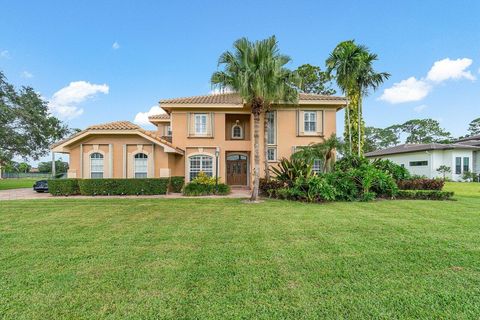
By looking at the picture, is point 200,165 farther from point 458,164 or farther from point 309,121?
point 458,164

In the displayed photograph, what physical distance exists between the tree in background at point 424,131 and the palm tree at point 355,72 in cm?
4650

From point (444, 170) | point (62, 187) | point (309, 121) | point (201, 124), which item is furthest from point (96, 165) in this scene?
point (444, 170)

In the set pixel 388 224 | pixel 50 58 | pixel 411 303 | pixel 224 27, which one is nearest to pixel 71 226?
pixel 411 303

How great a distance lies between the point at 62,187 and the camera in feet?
45.8

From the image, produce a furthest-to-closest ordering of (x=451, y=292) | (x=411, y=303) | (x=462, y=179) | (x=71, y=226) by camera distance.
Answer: (x=462, y=179) < (x=71, y=226) < (x=451, y=292) < (x=411, y=303)

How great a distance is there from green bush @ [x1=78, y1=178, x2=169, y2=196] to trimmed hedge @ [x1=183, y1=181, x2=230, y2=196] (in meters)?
1.74

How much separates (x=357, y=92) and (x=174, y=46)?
588 inches

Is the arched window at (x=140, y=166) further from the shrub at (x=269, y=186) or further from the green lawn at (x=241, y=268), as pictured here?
the shrub at (x=269, y=186)

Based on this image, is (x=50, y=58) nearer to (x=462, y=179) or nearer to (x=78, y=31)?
(x=78, y=31)

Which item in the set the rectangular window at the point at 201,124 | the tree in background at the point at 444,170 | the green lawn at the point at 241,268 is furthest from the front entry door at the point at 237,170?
the tree in background at the point at 444,170

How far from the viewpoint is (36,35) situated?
1535 cm

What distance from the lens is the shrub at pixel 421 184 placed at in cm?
1328

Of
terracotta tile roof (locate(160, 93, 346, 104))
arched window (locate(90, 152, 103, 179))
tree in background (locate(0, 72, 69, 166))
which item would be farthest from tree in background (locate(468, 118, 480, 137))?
tree in background (locate(0, 72, 69, 166))

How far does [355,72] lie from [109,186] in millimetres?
18487
